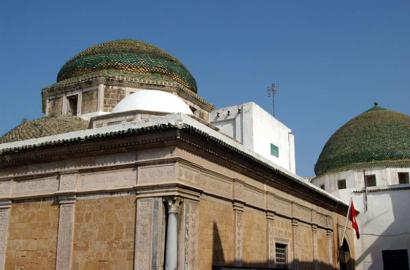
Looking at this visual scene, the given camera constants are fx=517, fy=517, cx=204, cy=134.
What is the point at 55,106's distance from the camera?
17.8 m

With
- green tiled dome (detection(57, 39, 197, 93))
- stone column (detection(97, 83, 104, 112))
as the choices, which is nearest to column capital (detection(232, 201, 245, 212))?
stone column (detection(97, 83, 104, 112))

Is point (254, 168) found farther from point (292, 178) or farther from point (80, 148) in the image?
point (80, 148)

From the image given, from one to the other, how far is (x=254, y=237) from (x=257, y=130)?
7475 mm

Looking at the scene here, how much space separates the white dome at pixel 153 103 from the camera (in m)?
13.8

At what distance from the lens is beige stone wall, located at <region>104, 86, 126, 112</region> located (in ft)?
54.6

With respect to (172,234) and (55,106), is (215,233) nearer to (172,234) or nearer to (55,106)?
(172,234)

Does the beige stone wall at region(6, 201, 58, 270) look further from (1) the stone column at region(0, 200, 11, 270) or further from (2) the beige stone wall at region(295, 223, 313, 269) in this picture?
(2) the beige stone wall at region(295, 223, 313, 269)

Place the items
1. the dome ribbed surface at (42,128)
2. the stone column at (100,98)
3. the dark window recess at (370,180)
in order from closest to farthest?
1. the dome ribbed surface at (42,128)
2. the stone column at (100,98)
3. the dark window recess at (370,180)

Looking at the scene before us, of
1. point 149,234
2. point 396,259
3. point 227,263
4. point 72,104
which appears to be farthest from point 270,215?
point 396,259

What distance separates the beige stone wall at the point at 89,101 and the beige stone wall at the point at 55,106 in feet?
3.27

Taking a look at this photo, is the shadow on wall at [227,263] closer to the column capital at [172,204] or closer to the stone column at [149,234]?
the stone column at [149,234]

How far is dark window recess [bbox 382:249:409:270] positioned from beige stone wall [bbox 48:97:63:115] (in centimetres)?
1385

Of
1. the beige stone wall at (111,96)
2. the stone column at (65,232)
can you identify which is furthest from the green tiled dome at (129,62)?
the stone column at (65,232)

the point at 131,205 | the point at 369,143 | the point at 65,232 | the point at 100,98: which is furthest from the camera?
the point at 369,143
